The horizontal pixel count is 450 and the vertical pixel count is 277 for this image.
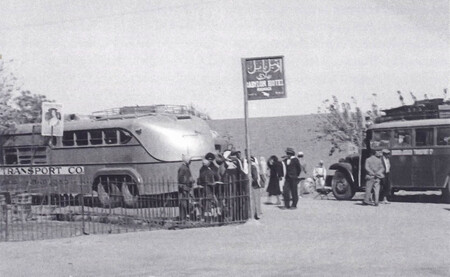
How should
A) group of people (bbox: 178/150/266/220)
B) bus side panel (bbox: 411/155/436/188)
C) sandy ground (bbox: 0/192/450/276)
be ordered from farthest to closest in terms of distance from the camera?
bus side panel (bbox: 411/155/436/188) → group of people (bbox: 178/150/266/220) → sandy ground (bbox: 0/192/450/276)

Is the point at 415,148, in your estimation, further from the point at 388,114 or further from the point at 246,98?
the point at 246,98

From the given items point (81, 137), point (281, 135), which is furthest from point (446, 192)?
point (281, 135)

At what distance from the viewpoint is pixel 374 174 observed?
55.8 ft

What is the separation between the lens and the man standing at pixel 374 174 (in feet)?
55.8

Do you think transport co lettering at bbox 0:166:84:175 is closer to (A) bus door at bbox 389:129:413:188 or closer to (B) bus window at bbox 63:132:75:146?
(B) bus window at bbox 63:132:75:146

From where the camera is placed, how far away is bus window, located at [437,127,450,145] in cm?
1717

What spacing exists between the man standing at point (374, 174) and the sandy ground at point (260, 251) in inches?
122

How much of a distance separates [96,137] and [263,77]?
7.03 meters

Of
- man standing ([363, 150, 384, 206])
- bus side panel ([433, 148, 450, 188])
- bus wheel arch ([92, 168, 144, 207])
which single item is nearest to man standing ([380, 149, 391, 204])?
man standing ([363, 150, 384, 206])

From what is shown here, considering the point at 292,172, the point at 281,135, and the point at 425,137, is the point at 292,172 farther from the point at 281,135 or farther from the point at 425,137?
the point at 281,135

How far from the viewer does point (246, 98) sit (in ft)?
42.3

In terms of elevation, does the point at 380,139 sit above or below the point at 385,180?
above

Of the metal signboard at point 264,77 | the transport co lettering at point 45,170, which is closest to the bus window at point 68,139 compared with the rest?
the transport co lettering at point 45,170

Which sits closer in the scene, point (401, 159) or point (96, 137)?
point (401, 159)
